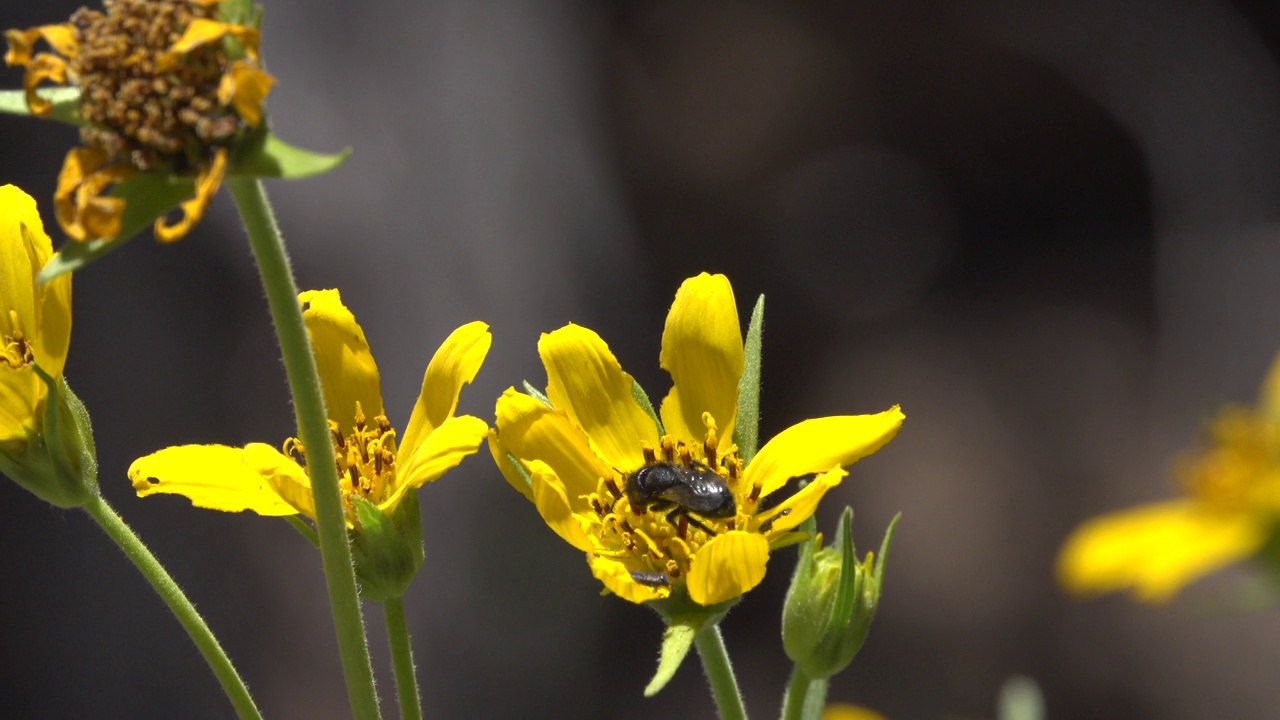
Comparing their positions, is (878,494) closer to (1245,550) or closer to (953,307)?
(953,307)

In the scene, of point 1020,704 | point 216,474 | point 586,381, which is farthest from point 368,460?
point 1020,704

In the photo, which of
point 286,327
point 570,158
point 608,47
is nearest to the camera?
point 286,327

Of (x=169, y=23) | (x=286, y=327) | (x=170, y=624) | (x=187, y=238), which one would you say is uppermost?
(x=169, y=23)

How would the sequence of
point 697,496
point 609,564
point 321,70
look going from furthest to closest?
1. point 321,70
2. point 697,496
3. point 609,564

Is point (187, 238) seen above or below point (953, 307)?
above

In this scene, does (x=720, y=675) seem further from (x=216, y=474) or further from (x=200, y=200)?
(x=200, y=200)

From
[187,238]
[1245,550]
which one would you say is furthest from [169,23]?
[187,238]
